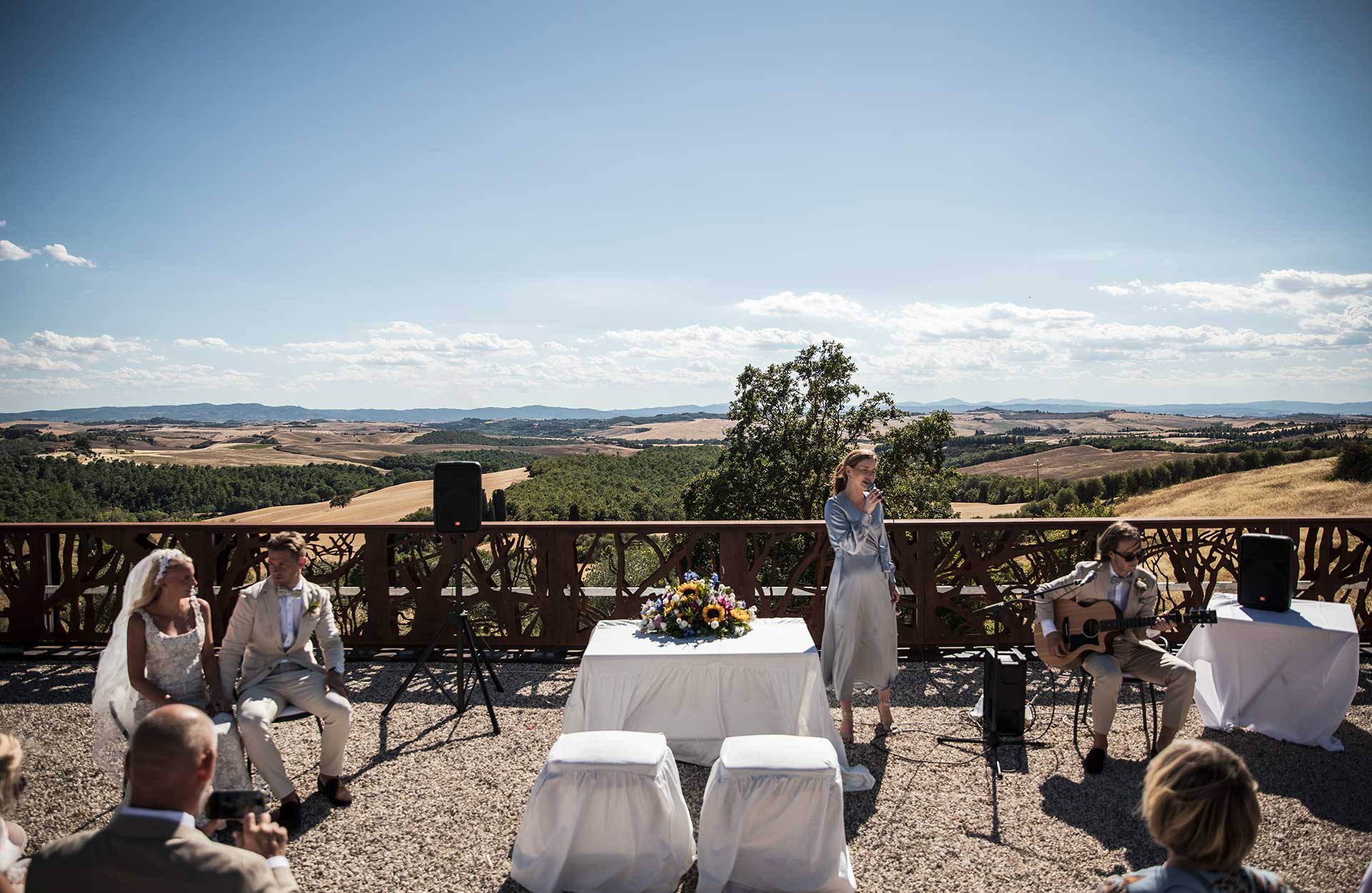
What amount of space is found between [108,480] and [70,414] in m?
130

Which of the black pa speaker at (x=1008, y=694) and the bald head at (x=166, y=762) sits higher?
the bald head at (x=166, y=762)

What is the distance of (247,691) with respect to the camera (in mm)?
4516

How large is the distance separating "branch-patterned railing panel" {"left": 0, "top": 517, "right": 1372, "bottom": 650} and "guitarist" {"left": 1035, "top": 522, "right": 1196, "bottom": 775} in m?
1.66

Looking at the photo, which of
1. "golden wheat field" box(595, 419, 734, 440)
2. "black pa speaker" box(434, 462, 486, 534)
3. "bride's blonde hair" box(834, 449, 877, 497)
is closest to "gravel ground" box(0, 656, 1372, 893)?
"black pa speaker" box(434, 462, 486, 534)

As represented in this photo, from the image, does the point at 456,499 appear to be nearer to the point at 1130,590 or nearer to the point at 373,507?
the point at 1130,590

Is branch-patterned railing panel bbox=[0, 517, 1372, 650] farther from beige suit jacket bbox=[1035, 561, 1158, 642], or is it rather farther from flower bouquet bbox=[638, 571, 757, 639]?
beige suit jacket bbox=[1035, 561, 1158, 642]

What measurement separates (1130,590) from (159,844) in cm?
512

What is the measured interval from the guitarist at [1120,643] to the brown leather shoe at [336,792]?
14.4ft

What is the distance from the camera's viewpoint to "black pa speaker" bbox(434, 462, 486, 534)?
5.71 meters

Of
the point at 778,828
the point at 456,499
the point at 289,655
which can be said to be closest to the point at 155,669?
the point at 289,655

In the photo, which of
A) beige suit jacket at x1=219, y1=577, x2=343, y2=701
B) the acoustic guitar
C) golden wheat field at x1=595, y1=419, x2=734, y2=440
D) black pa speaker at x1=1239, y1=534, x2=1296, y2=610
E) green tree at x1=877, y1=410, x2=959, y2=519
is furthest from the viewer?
golden wheat field at x1=595, y1=419, x2=734, y2=440

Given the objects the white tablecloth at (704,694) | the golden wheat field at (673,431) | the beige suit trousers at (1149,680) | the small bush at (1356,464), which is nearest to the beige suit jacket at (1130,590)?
the beige suit trousers at (1149,680)

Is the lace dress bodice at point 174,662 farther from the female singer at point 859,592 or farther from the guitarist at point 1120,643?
the guitarist at point 1120,643

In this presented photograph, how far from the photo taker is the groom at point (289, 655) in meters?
4.52
